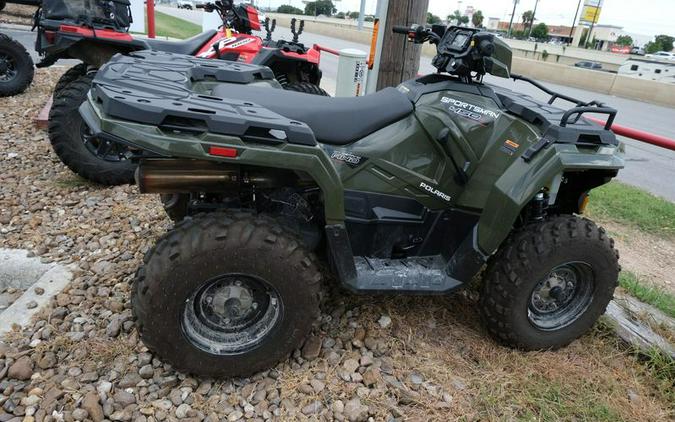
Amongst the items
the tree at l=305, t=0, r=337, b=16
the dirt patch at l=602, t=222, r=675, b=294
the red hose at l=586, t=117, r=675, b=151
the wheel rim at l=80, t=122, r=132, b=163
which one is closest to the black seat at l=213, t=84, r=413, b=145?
the red hose at l=586, t=117, r=675, b=151

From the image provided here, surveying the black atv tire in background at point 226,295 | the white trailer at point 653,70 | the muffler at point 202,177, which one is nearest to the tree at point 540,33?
the white trailer at point 653,70

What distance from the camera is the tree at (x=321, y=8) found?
85100 mm

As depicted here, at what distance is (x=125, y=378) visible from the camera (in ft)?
7.85

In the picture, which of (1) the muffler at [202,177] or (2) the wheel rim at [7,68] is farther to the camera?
(2) the wheel rim at [7,68]

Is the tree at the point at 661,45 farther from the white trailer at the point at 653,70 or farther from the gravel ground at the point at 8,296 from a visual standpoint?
the gravel ground at the point at 8,296

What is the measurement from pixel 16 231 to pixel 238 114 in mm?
2493

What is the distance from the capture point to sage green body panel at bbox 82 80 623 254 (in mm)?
2520

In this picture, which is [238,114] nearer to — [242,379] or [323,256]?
[323,256]

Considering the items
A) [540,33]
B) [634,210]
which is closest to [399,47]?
[634,210]

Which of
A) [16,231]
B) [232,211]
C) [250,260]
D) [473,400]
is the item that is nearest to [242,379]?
[250,260]

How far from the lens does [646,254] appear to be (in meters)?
4.67

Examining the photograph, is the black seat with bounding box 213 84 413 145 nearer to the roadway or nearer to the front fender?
the front fender

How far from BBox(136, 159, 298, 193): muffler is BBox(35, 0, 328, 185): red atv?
3.11 feet

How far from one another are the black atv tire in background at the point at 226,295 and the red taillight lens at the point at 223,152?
317 mm
